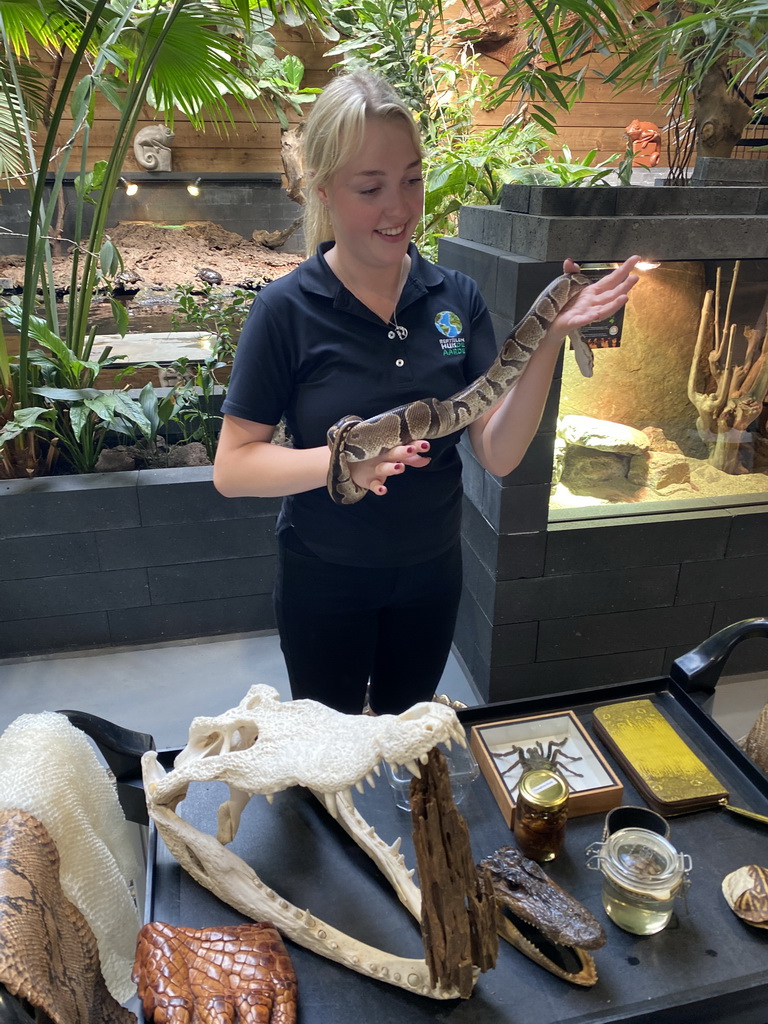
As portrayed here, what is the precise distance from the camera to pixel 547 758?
135cm

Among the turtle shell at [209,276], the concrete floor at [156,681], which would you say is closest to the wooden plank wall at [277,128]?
the turtle shell at [209,276]

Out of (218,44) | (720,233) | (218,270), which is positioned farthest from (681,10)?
(218,270)

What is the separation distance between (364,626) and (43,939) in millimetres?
887

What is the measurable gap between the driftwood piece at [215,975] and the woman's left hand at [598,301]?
103cm

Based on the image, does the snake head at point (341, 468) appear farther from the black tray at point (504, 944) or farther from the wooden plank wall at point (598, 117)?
the wooden plank wall at point (598, 117)

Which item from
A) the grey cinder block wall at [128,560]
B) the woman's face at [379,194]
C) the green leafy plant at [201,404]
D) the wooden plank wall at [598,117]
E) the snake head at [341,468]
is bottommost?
the grey cinder block wall at [128,560]

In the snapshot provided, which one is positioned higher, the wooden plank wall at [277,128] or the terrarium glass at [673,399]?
the wooden plank wall at [277,128]

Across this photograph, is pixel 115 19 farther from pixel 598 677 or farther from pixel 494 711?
pixel 598 677

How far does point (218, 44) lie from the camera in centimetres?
278

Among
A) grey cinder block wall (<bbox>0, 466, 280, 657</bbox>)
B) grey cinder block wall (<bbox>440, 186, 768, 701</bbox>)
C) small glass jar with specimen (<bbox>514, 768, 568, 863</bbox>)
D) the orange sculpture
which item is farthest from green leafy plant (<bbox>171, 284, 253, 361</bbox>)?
the orange sculpture

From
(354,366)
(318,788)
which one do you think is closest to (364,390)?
(354,366)

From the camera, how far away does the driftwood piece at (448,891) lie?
2.83 ft

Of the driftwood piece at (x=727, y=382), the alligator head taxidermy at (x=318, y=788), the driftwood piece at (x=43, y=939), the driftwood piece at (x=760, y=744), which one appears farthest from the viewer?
the driftwood piece at (x=727, y=382)

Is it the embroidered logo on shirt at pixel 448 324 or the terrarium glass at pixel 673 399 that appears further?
the terrarium glass at pixel 673 399
